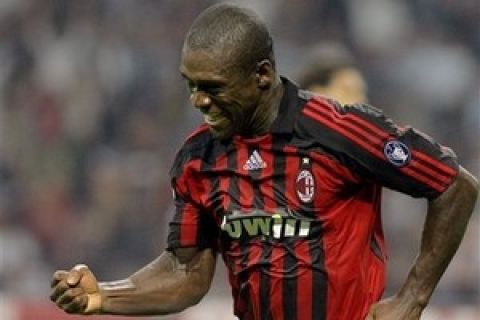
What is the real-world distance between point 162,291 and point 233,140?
49 centimetres

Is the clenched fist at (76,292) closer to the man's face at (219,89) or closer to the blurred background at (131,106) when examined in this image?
the man's face at (219,89)

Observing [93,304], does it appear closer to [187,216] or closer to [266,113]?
[187,216]

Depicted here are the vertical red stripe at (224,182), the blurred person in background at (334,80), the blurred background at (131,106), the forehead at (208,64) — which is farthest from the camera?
the blurred background at (131,106)

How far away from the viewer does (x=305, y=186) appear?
3.78m

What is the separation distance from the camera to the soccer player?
368 centimetres

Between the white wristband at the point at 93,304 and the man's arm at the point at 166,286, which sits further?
the man's arm at the point at 166,286

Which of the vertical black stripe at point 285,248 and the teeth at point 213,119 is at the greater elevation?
the teeth at point 213,119

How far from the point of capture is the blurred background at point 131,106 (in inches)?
336

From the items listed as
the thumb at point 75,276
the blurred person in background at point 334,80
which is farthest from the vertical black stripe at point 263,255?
the blurred person in background at point 334,80

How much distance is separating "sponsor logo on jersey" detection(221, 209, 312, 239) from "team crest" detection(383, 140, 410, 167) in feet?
0.94

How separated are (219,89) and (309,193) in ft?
1.19

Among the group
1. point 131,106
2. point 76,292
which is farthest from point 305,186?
point 131,106

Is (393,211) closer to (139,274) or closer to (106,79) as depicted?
(106,79)

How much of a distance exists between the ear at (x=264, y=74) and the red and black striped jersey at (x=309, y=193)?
80 millimetres
